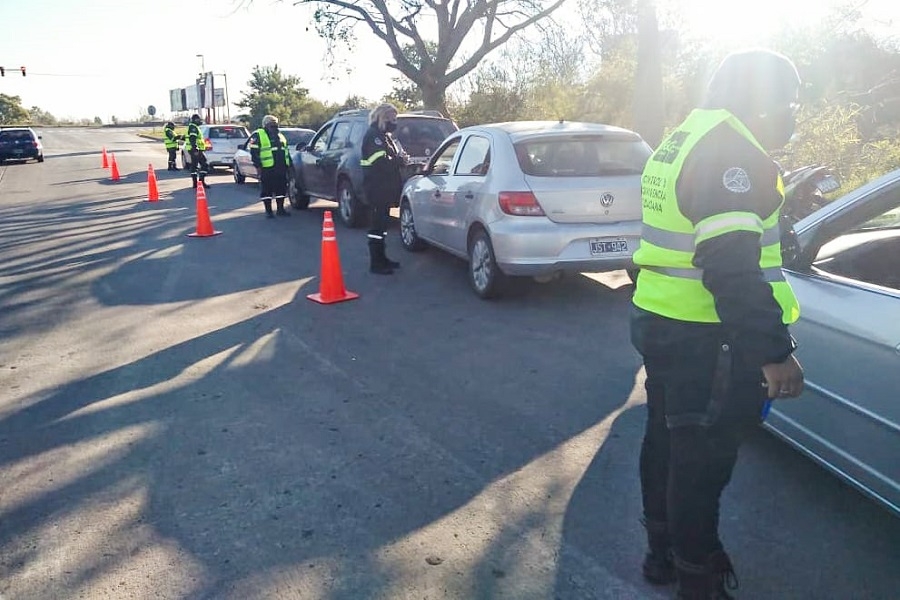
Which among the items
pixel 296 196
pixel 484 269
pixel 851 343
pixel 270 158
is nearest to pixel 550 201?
pixel 484 269

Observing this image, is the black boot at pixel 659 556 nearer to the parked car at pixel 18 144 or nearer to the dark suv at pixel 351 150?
the dark suv at pixel 351 150


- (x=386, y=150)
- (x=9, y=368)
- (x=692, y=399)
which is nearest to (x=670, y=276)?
(x=692, y=399)

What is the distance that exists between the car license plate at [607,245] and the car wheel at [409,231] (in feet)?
10.8

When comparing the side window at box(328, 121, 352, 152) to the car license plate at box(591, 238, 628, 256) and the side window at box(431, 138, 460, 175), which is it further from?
the car license plate at box(591, 238, 628, 256)

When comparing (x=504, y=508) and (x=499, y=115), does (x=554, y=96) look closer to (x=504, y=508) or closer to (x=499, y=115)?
(x=499, y=115)

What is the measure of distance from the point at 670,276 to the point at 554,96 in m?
20.0

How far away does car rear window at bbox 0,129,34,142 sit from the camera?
31.4 m

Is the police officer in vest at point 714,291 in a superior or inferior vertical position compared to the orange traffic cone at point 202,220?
superior

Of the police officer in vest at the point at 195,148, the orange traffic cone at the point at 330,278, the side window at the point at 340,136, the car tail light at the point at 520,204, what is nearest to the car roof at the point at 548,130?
the car tail light at the point at 520,204

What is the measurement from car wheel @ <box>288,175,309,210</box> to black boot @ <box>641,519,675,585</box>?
41.4 feet

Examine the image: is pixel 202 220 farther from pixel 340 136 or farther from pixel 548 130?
pixel 548 130

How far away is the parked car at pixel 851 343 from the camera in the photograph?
2.95m

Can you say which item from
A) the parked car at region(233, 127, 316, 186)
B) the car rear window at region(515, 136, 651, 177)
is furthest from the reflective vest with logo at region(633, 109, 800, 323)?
the parked car at region(233, 127, 316, 186)

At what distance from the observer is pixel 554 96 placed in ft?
70.2
